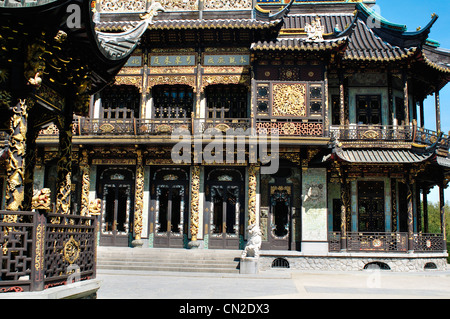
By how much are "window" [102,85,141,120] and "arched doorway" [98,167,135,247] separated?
2.49m

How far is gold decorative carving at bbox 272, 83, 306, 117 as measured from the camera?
18531 mm

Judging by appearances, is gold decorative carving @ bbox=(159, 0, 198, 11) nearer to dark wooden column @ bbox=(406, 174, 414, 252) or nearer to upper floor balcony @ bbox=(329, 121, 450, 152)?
upper floor balcony @ bbox=(329, 121, 450, 152)

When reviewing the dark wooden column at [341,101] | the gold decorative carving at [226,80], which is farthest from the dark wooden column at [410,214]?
the gold decorative carving at [226,80]

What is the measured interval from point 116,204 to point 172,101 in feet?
16.8

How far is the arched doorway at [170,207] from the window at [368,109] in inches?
317

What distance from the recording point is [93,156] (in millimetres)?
19734

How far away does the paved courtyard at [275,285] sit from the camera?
1064 cm

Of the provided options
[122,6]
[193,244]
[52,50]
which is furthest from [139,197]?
[52,50]

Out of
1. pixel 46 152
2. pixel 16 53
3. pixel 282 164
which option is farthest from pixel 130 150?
pixel 16 53

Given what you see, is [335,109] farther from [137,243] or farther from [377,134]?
[137,243]

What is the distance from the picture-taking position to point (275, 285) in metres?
12.8

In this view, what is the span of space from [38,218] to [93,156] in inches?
571

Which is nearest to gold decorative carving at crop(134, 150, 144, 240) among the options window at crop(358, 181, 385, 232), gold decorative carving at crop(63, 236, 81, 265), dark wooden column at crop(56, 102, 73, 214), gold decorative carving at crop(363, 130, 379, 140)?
window at crop(358, 181, 385, 232)
